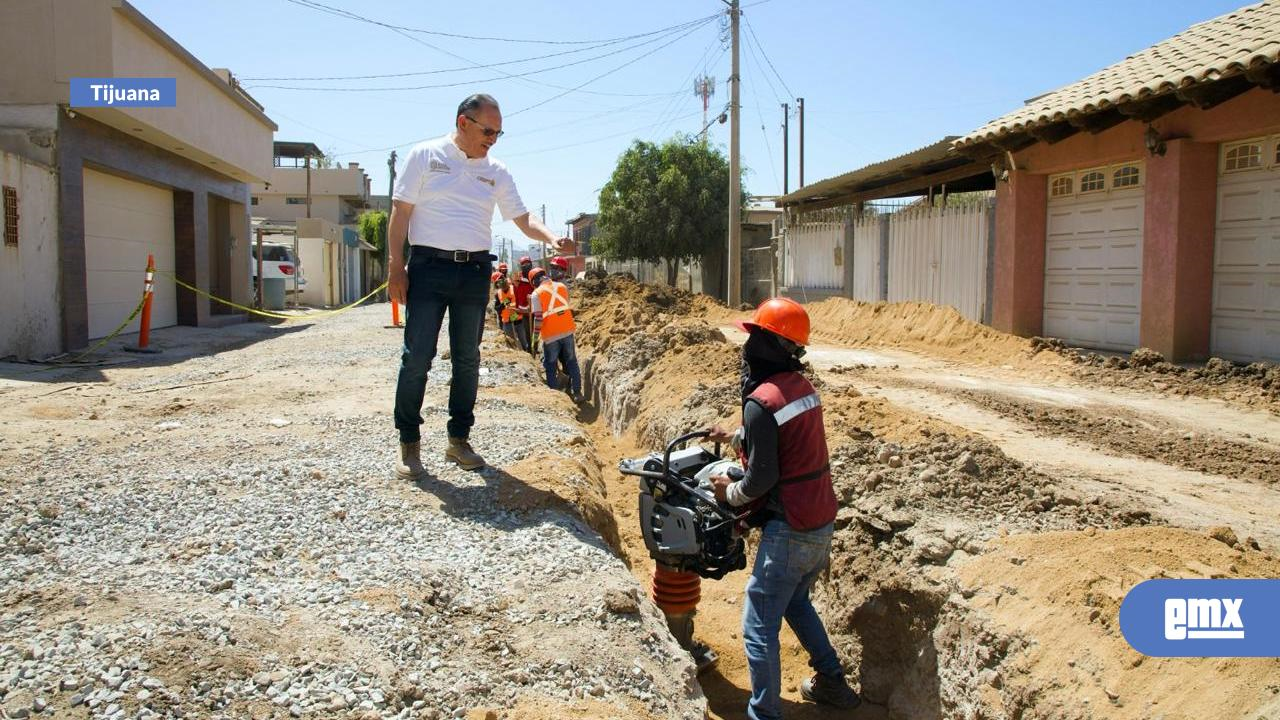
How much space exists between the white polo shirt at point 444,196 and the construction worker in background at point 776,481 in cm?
152

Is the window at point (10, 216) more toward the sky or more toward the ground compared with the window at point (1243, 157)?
more toward the ground

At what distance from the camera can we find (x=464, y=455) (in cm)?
477

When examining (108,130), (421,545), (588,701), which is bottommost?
(588,701)

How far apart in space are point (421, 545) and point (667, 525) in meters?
1.08

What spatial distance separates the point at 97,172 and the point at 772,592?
13791 mm

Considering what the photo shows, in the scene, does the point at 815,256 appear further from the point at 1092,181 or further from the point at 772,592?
the point at 772,592

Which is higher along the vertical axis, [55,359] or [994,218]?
[994,218]

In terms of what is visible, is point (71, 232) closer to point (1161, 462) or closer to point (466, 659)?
point (466, 659)

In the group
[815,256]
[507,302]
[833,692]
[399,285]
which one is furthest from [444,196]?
[815,256]

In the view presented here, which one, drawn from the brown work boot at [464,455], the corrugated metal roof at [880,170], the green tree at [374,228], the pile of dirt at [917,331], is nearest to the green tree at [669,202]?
the corrugated metal roof at [880,170]

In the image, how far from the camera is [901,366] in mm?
11594

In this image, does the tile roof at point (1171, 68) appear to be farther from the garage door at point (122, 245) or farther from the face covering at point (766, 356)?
the garage door at point (122, 245)

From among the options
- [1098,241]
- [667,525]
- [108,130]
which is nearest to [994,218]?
[1098,241]

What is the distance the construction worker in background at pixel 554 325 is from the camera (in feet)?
35.4
